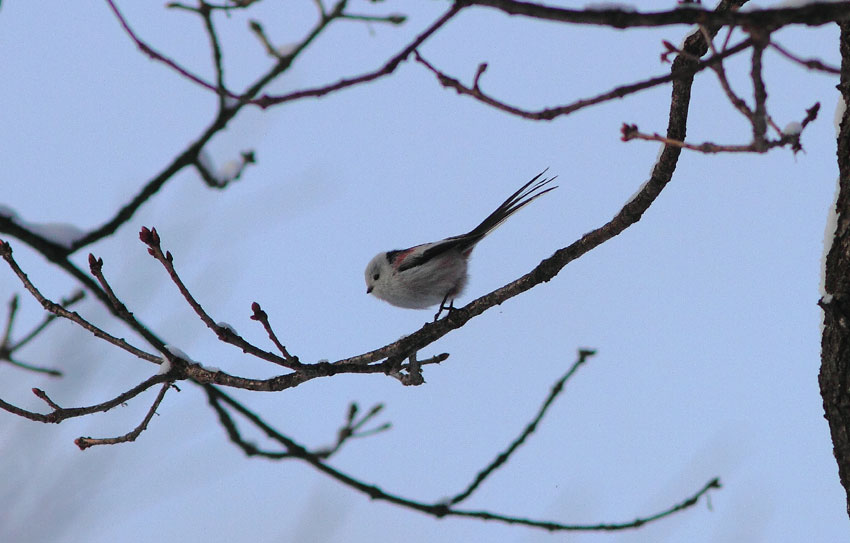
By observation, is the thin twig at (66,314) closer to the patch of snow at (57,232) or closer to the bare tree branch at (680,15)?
the patch of snow at (57,232)

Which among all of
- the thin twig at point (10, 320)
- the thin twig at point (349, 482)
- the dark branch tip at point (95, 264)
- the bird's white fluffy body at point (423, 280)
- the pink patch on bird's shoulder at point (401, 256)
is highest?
the pink patch on bird's shoulder at point (401, 256)

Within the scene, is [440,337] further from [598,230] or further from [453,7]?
[453,7]

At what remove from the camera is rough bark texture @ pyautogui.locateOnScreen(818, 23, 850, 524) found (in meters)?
3.16

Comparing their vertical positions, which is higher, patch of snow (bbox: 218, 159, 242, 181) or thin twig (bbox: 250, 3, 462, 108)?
patch of snow (bbox: 218, 159, 242, 181)

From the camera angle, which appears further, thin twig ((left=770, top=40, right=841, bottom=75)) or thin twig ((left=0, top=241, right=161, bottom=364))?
thin twig ((left=0, top=241, right=161, bottom=364))

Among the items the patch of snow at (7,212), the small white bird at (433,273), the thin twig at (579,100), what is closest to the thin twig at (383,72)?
the thin twig at (579,100)

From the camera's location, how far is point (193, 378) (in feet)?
11.4

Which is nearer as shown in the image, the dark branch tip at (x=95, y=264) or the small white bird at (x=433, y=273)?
the dark branch tip at (x=95, y=264)

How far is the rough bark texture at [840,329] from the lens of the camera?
10.4 feet

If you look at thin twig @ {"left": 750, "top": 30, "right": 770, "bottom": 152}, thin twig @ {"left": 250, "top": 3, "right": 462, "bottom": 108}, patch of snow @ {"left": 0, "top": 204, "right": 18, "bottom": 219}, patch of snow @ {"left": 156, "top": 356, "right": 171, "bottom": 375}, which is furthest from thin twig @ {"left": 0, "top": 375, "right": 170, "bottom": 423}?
thin twig @ {"left": 750, "top": 30, "right": 770, "bottom": 152}

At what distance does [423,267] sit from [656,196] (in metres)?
2.62

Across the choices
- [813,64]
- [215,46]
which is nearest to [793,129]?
[813,64]

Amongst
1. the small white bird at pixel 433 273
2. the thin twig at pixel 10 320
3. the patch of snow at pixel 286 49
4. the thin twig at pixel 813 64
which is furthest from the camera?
the small white bird at pixel 433 273

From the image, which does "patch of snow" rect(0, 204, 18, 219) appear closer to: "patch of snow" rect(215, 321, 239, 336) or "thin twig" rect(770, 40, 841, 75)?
"patch of snow" rect(215, 321, 239, 336)
